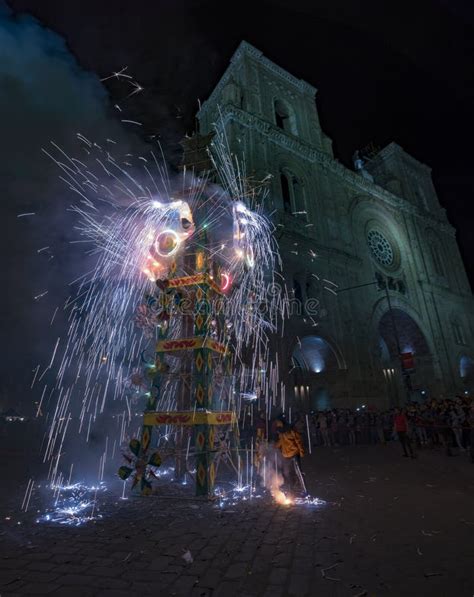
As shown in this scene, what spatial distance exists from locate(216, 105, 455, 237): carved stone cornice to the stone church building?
0.26 ft

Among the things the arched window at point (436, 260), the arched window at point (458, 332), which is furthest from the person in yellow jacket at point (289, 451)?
the arched window at point (436, 260)

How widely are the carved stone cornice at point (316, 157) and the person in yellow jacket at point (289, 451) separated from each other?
18389mm

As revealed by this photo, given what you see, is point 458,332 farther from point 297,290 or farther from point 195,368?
point 195,368

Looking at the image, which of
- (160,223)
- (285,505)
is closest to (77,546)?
(285,505)

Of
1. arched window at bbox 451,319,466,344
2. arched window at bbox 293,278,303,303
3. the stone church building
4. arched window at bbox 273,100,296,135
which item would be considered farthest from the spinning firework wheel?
arched window at bbox 451,319,466,344

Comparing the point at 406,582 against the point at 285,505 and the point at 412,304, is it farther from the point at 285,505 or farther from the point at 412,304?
the point at 412,304

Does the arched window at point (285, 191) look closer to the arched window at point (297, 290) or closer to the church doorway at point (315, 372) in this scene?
the arched window at point (297, 290)

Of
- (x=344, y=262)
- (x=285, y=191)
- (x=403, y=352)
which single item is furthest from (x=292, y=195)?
(x=403, y=352)

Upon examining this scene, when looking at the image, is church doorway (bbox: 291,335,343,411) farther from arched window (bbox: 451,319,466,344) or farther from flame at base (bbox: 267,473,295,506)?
arched window (bbox: 451,319,466,344)

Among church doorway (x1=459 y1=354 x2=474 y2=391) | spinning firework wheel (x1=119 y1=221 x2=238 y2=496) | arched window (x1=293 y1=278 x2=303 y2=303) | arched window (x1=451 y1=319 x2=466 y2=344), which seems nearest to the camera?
spinning firework wheel (x1=119 y1=221 x2=238 y2=496)

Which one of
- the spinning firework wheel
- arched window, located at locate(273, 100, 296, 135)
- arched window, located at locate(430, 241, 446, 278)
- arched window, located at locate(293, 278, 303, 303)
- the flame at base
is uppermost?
arched window, located at locate(273, 100, 296, 135)

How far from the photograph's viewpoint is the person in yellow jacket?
6426mm

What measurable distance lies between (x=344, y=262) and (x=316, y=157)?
26.9 ft

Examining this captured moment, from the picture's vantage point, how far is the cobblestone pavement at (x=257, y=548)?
2.95 meters
